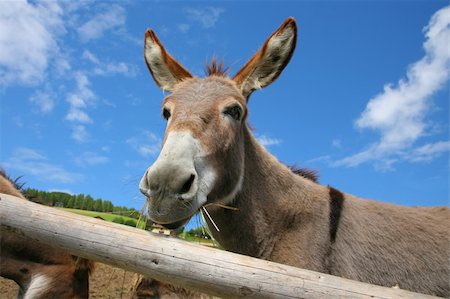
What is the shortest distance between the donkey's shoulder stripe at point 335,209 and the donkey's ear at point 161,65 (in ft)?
7.00

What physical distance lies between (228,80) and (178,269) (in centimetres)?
229

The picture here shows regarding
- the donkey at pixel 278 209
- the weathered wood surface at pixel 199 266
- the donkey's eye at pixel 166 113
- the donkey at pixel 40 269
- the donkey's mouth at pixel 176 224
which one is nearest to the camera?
the weathered wood surface at pixel 199 266

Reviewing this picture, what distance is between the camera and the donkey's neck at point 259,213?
353 centimetres

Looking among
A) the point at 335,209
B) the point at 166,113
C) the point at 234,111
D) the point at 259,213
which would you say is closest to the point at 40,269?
the point at 166,113

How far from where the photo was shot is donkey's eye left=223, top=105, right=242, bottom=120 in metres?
3.54

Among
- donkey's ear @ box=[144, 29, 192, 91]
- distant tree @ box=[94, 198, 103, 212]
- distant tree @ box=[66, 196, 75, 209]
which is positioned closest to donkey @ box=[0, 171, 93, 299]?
donkey's ear @ box=[144, 29, 192, 91]

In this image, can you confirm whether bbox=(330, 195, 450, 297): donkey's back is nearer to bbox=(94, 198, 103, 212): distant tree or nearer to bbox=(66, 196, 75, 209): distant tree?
bbox=(66, 196, 75, 209): distant tree

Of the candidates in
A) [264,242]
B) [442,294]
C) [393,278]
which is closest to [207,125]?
[264,242]

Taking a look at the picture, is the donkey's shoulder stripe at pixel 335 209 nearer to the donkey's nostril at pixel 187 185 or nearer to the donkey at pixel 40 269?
the donkey's nostril at pixel 187 185

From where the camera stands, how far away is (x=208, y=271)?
2.28 metres

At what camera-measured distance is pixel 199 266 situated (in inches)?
90.5

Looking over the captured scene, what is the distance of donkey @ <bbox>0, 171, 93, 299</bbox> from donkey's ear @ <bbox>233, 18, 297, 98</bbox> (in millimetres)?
3802

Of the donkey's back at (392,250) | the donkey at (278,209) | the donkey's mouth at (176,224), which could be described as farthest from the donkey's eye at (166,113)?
the donkey's back at (392,250)

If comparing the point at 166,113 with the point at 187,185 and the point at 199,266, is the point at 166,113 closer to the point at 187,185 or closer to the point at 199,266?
the point at 187,185
